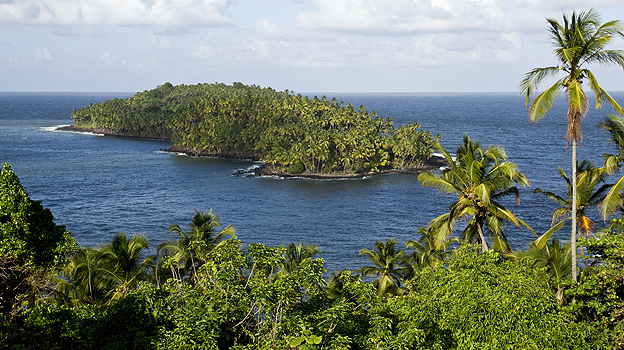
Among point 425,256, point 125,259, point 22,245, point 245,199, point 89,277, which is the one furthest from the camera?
point 245,199

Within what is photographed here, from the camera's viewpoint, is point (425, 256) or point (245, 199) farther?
point (245, 199)

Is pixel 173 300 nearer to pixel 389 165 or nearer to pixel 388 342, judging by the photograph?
pixel 388 342

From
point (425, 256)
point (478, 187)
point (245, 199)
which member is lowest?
point (245, 199)

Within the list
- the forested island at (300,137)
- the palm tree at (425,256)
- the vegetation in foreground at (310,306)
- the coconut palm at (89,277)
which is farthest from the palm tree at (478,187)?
the forested island at (300,137)

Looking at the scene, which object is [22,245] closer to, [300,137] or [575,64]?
[575,64]

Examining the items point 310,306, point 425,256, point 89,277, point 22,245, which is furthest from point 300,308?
point 89,277

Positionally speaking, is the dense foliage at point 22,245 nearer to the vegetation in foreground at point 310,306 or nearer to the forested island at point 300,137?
the vegetation in foreground at point 310,306

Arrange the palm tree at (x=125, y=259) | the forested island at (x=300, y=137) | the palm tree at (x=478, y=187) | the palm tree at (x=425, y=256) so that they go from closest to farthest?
the palm tree at (x=478, y=187) → the palm tree at (x=425, y=256) → the palm tree at (x=125, y=259) → the forested island at (x=300, y=137)

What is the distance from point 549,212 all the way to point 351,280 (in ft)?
237

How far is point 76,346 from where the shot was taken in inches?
798

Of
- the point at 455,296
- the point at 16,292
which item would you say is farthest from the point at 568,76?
the point at 16,292

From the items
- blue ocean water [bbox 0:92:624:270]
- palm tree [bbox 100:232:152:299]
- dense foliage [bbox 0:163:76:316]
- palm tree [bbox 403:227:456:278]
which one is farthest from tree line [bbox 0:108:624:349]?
blue ocean water [bbox 0:92:624:270]

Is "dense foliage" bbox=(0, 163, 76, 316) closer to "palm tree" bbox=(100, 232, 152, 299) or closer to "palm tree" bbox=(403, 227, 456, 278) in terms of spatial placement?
"palm tree" bbox=(100, 232, 152, 299)

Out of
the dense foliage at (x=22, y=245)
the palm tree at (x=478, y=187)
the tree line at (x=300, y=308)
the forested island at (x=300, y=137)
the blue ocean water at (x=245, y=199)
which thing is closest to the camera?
the tree line at (x=300, y=308)
